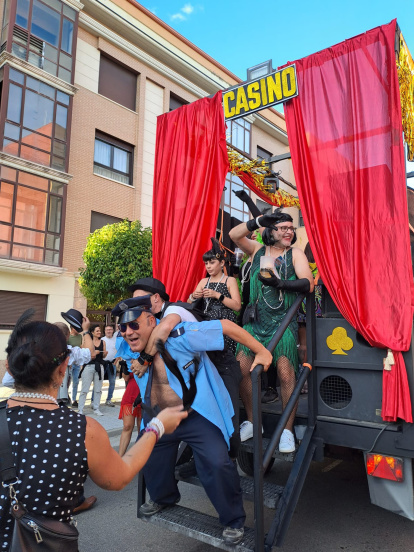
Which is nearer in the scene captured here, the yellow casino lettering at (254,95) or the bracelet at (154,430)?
the bracelet at (154,430)

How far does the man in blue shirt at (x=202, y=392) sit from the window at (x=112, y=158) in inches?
623

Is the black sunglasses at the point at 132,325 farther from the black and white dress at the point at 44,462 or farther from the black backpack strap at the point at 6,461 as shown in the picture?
the black backpack strap at the point at 6,461

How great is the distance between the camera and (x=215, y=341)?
99.4 inches

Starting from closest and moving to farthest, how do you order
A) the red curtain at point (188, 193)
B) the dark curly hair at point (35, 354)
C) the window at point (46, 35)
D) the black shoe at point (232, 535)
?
1. the dark curly hair at point (35, 354)
2. the black shoe at point (232, 535)
3. the red curtain at point (188, 193)
4. the window at point (46, 35)

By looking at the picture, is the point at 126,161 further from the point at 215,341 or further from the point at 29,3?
the point at 215,341

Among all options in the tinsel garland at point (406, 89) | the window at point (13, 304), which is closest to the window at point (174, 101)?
the window at point (13, 304)

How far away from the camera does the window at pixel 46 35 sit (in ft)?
49.0

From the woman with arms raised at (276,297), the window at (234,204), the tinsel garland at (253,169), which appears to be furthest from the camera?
the window at (234,204)

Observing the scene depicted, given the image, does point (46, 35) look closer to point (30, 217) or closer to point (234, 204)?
point (30, 217)

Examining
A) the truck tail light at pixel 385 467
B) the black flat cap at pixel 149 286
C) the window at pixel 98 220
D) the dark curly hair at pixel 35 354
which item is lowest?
the truck tail light at pixel 385 467

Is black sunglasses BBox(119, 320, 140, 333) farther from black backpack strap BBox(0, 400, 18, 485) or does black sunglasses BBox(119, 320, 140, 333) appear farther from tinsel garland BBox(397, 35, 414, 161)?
tinsel garland BBox(397, 35, 414, 161)

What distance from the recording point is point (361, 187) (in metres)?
3.21

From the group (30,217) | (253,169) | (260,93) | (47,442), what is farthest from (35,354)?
(30,217)

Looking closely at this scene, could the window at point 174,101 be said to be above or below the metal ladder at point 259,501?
above
